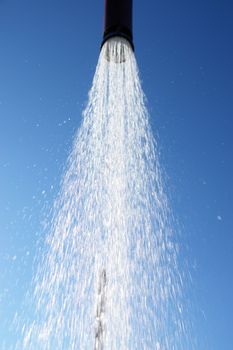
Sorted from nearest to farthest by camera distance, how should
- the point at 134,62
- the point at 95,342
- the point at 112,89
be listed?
the point at 95,342 < the point at 134,62 < the point at 112,89

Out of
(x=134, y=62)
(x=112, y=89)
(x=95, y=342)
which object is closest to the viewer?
(x=95, y=342)

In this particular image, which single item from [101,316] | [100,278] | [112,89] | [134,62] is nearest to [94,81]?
[112,89]

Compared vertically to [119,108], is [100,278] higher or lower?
lower

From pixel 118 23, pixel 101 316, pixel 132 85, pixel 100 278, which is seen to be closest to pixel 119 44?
pixel 118 23

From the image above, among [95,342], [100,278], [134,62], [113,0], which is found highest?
[113,0]

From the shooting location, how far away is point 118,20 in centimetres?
1522

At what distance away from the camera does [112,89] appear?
55.4 feet

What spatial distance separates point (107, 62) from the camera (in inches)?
620

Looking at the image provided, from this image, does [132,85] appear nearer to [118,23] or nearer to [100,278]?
[118,23]

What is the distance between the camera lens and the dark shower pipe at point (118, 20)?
594 inches

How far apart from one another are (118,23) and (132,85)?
7.73 ft

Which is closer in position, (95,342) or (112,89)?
(95,342)

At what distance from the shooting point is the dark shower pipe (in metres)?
15.1

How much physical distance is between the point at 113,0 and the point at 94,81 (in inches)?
108
